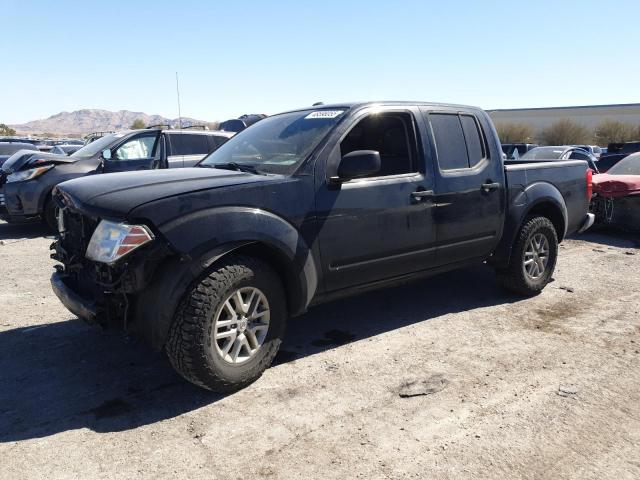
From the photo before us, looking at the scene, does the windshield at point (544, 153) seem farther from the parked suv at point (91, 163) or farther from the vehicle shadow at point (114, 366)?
the vehicle shadow at point (114, 366)

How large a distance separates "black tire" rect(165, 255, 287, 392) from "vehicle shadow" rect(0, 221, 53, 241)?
6.94 m

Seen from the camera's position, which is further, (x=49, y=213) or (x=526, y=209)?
(x=49, y=213)

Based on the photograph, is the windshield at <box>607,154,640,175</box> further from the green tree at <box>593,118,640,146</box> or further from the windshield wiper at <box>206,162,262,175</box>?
the green tree at <box>593,118,640,146</box>

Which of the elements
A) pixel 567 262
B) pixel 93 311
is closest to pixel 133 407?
pixel 93 311

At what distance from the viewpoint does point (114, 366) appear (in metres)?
3.78

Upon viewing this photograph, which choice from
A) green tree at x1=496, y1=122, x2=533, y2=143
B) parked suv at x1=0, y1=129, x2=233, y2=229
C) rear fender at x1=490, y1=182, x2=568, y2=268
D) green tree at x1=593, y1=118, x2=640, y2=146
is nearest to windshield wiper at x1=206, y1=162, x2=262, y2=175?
rear fender at x1=490, y1=182, x2=568, y2=268

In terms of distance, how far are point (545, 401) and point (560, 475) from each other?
79 cm

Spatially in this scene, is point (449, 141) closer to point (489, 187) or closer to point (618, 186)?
point (489, 187)

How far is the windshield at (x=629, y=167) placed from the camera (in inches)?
369

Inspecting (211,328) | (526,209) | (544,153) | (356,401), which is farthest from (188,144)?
(544,153)

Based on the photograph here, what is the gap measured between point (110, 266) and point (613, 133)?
58.3 meters

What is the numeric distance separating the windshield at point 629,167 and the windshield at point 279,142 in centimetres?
745

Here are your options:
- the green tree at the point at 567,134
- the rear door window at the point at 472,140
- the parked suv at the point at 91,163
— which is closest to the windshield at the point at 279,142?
the rear door window at the point at 472,140

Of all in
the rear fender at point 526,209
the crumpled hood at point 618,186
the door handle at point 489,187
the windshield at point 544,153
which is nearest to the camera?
the door handle at point 489,187
